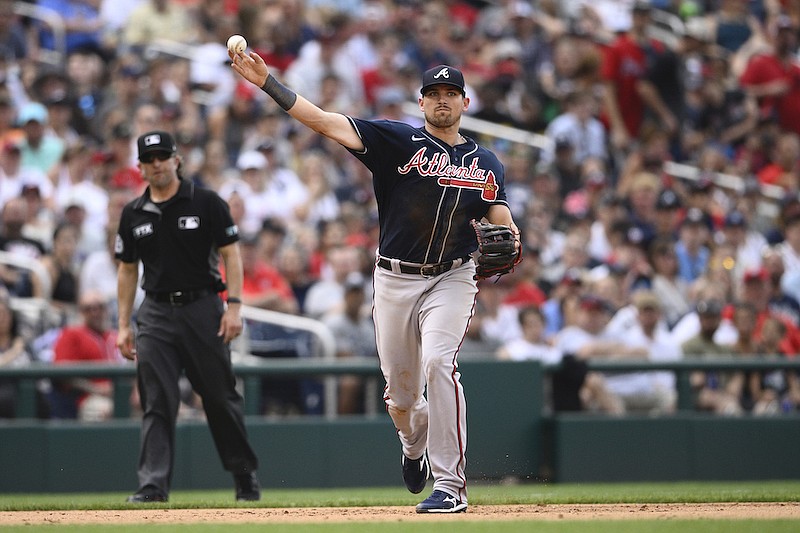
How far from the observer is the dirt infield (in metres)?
6.91

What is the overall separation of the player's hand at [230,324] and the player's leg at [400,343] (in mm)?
1213

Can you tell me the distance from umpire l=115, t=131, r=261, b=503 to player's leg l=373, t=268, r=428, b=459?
1289 millimetres

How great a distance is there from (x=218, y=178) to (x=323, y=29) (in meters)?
4.25

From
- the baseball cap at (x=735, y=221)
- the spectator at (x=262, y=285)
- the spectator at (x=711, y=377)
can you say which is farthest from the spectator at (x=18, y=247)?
the baseball cap at (x=735, y=221)

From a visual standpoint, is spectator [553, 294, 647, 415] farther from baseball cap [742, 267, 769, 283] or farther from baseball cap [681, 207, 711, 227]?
baseball cap [681, 207, 711, 227]

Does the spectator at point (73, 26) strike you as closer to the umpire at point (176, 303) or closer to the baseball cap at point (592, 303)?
the baseball cap at point (592, 303)

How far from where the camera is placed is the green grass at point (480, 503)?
6320 millimetres

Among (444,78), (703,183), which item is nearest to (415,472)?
(444,78)

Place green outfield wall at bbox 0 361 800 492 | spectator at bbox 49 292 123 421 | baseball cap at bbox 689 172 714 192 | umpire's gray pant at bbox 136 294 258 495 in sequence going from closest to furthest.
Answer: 1. umpire's gray pant at bbox 136 294 258 495
2. green outfield wall at bbox 0 361 800 492
3. spectator at bbox 49 292 123 421
4. baseball cap at bbox 689 172 714 192

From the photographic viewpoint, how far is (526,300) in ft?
43.0

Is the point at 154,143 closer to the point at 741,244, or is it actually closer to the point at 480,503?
the point at 480,503

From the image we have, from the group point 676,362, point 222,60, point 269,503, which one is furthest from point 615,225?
point 269,503

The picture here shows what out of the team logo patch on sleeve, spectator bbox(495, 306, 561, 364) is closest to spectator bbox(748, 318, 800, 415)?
spectator bbox(495, 306, 561, 364)

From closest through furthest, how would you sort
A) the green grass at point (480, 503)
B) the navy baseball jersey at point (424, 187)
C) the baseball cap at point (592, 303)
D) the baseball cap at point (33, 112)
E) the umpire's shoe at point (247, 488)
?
the green grass at point (480, 503)
the navy baseball jersey at point (424, 187)
the umpire's shoe at point (247, 488)
the baseball cap at point (592, 303)
the baseball cap at point (33, 112)
